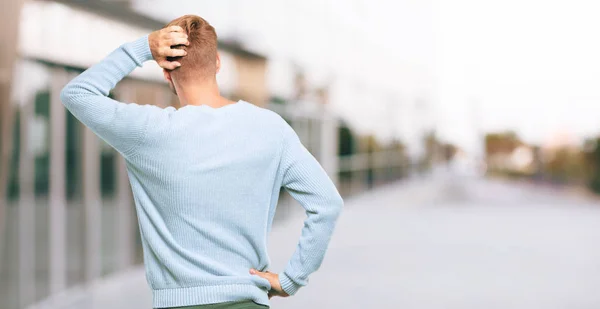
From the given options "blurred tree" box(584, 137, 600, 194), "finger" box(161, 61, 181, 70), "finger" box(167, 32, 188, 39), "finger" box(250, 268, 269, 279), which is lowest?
"blurred tree" box(584, 137, 600, 194)

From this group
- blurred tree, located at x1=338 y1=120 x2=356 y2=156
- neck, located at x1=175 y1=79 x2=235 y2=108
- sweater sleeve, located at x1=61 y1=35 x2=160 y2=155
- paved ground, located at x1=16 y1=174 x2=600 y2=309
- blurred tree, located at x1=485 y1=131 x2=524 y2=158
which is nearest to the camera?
sweater sleeve, located at x1=61 y1=35 x2=160 y2=155

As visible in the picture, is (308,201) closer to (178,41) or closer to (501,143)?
(178,41)

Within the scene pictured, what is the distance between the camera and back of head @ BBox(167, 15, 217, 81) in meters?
2.12

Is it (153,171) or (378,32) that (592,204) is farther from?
(153,171)

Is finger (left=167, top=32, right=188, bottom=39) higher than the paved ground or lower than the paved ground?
higher

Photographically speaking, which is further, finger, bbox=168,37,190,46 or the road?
the road

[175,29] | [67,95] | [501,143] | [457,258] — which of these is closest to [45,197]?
[457,258]

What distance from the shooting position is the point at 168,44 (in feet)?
6.89

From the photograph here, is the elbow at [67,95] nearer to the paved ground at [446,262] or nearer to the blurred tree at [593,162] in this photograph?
the paved ground at [446,262]

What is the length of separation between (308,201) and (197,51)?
0.47 meters

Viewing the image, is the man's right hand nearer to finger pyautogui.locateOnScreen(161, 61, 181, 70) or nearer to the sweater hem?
finger pyautogui.locateOnScreen(161, 61, 181, 70)

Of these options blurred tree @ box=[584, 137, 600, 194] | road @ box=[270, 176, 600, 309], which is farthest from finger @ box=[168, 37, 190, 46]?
blurred tree @ box=[584, 137, 600, 194]

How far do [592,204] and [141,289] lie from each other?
1615 centimetres

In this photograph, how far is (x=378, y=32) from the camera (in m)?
28.8
